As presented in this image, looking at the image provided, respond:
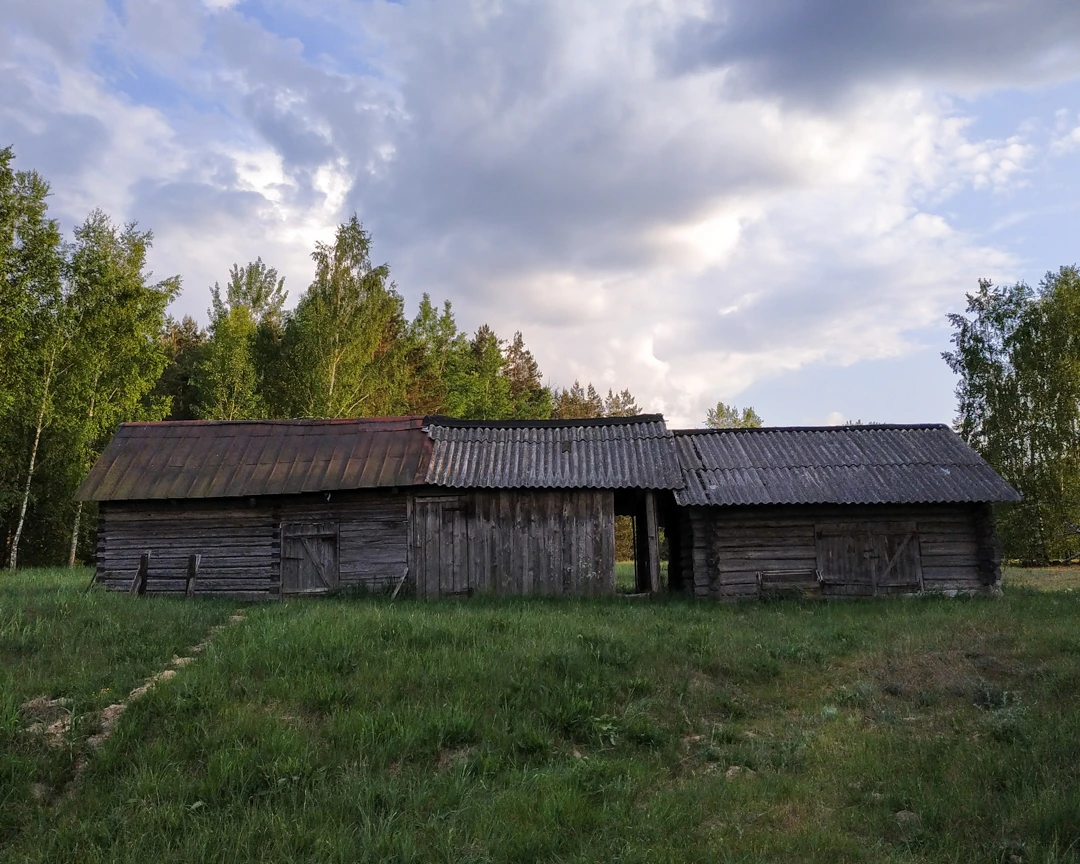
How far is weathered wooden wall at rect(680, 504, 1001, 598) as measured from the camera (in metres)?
16.1

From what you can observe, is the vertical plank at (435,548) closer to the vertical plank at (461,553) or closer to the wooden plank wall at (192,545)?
the vertical plank at (461,553)

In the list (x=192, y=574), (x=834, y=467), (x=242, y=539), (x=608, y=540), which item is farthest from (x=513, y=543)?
(x=834, y=467)

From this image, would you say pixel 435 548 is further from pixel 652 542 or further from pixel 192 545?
pixel 192 545

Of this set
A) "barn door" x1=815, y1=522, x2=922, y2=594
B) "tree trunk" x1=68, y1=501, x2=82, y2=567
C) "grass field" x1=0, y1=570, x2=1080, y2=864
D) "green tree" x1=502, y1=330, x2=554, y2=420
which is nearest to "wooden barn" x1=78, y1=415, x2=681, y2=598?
"barn door" x1=815, y1=522, x2=922, y2=594

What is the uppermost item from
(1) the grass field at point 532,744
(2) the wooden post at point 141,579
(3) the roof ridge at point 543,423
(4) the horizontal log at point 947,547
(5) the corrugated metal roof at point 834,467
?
(3) the roof ridge at point 543,423

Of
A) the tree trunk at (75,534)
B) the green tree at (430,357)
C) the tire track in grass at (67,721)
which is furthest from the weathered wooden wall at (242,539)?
the green tree at (430,357)

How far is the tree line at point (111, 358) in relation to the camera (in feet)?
72.8

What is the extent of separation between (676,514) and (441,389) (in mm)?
22348

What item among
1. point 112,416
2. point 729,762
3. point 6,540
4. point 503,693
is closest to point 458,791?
point 503,693

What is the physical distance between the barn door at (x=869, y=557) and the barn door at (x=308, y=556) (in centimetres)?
1117

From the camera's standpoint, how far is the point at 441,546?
53.0ft

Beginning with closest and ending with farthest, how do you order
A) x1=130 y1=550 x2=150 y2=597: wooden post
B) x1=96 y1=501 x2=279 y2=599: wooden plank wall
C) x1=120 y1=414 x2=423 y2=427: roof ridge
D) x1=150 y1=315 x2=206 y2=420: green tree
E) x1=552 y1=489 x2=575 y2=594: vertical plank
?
x1=130 y1=550 x2=150 y2=597: wooden post
x1=552 y1=489 x2=575 y2=594: vertical plank
x1=96 y1=501 x2=279 y2=599: wooden plank wall
x1=120 y1=414 x2=423 y2=427: roof ridge
x1=150 y1=315 x2=206 y2=420: green tree

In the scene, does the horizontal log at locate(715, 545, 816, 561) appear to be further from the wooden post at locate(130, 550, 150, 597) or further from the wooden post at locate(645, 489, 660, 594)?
the wooden post at locate(130, 550, 150, 597)

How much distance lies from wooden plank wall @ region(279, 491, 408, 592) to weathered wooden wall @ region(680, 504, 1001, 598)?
6.82 meters
